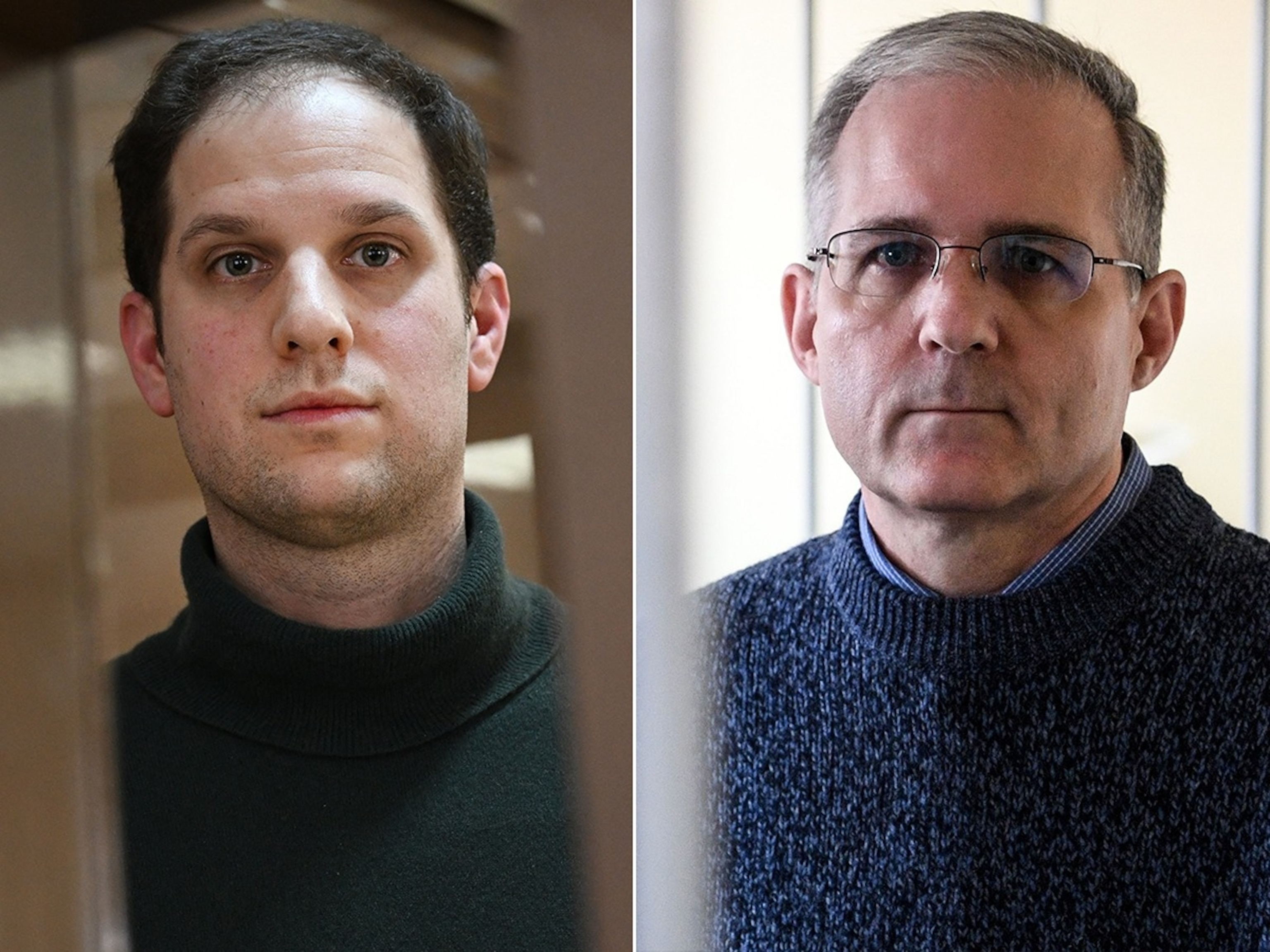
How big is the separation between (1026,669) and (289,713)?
2.41 ft

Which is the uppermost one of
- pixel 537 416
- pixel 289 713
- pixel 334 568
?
pixel 537 416

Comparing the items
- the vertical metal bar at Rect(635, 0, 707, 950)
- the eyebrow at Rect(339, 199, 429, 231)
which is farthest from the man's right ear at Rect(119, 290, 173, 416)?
the vertical metal bar at Rect(635, 0, 707, 950)

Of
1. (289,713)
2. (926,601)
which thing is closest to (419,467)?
(289,713)

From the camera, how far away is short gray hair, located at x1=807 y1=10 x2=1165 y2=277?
132 cm

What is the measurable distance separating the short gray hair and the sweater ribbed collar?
0.79 ft

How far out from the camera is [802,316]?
1.46 m

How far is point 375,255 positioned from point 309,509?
25 cm

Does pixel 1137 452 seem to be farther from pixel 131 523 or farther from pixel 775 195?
pixel 131 523

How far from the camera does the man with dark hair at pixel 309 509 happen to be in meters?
1.31

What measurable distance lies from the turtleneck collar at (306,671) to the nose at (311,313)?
0.71 ft

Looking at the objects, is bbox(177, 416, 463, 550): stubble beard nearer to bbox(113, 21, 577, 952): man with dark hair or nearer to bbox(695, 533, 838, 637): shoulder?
bbox(113, 21, 577, 952): man with dark hair

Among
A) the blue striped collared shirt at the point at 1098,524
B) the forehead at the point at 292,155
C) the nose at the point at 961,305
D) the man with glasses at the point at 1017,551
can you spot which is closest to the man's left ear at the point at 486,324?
the forehead at the point at 292,155

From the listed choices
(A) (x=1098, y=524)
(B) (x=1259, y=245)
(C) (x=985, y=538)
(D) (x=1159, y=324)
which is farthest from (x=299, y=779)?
(B) (x=1259, y=245)

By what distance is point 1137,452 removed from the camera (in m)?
1.37
